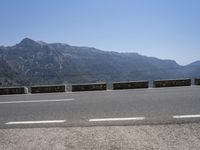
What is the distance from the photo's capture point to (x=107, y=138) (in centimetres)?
543

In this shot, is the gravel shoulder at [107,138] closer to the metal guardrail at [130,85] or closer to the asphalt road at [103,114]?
the asphalt road at [103,114]

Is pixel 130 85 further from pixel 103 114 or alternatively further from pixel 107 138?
pixel 107 138

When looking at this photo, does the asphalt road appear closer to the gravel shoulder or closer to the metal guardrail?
the gravel shoulder

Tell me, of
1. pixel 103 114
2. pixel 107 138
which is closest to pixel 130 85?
pixel 103 114

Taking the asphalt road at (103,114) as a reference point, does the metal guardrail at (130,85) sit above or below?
above

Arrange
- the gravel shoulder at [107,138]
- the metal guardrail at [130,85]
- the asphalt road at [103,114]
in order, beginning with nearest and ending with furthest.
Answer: the gravel shoulder at [107,138], the asphalt road at [103,114], the metal guardrail at [130,85]

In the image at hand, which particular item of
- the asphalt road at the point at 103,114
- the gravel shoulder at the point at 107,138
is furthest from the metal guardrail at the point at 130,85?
the gravel shoulder at the point at 107,138

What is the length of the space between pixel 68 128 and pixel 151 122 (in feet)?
6.18

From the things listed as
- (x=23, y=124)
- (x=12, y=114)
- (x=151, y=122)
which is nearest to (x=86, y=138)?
(x=151, y=122)

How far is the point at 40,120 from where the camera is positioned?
24.5 ft

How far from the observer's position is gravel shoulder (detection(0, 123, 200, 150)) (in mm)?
4984

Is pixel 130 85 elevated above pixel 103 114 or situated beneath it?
elevated above

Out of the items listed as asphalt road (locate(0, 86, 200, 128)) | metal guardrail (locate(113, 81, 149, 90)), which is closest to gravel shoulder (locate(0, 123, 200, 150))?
asphalt road (locate(0, 86, 200, 128))

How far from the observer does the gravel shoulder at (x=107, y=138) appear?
4984 millimetres
